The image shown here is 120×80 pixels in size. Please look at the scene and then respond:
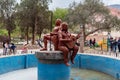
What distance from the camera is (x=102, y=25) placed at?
1324 inches

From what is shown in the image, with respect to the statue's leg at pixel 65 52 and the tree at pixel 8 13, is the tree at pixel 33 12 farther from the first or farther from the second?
the statue's leg at pixel 65 52

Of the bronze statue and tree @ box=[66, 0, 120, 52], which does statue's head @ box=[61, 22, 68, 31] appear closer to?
the bronze statue

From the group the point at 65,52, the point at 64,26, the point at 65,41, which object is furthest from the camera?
the point at 64,26

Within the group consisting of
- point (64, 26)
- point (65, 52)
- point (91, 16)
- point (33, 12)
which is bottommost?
point (65, 52)

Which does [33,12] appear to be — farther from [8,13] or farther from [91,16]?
[91,16]

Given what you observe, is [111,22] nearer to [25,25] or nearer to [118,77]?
[25,25]

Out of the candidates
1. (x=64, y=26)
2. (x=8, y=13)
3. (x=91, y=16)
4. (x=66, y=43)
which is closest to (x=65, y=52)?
(x=66, y=43)

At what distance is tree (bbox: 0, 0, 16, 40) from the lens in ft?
114

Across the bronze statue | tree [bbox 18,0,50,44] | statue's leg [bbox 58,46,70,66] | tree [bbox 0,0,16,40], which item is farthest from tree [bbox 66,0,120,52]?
statue's leg [bbox 58,46,70,66]

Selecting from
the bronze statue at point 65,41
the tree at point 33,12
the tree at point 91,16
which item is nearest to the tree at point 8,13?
the tree at point 33,12

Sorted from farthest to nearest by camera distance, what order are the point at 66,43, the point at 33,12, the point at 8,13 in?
the point at 8,13 < the point at 33,12 < the point at 66,43

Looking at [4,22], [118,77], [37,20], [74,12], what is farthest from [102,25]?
[118,77]

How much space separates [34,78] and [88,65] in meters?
5.16

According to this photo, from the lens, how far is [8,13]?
3528cm
